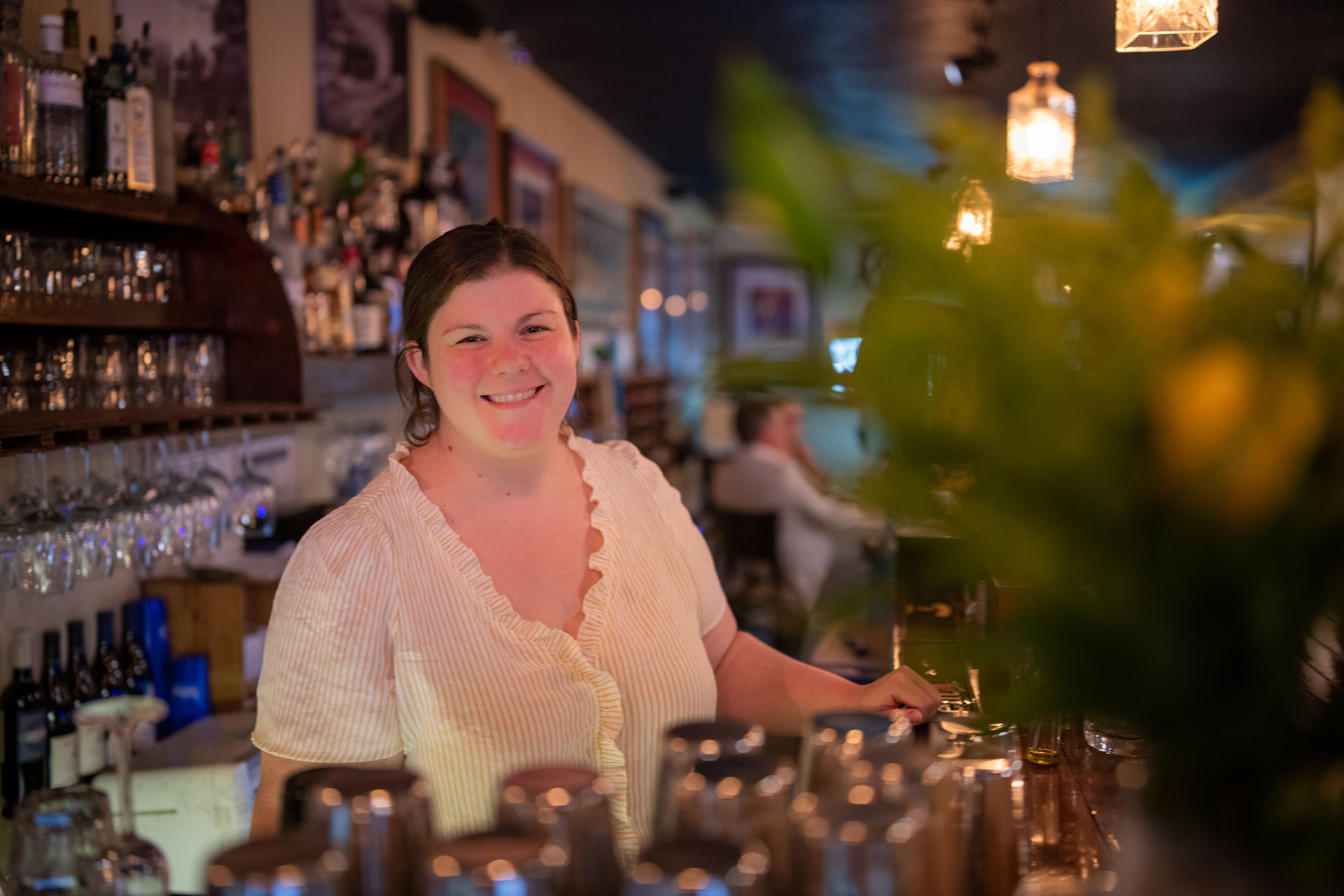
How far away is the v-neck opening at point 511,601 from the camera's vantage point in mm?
1605

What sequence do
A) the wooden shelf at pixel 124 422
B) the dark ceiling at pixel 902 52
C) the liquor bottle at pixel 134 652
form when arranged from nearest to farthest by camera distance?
the wooden shelf at pixel 124 422 < the liquor bottle at pixel 134 652 < the dark ceiling at pixel 902 52

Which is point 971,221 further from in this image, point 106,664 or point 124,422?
point 106,664

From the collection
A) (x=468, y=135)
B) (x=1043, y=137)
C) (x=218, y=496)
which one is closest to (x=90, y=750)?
(x=218, y=496)

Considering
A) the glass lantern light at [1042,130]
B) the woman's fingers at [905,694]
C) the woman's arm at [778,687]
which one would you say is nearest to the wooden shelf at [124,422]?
the woman's arm at [778,687]

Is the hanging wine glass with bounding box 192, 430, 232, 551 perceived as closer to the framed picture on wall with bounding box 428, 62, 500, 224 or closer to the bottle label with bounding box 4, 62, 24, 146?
the bottle label with bounding box 4, 62, 24, 146

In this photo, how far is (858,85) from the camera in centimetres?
615

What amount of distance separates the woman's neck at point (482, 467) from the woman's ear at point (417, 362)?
0.10 m

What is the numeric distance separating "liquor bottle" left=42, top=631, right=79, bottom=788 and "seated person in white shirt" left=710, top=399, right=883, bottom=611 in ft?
12.3

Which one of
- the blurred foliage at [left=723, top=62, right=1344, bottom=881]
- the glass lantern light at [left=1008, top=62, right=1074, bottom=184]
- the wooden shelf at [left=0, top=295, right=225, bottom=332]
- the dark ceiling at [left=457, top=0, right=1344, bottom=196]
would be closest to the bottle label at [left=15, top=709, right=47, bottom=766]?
the wooden shelf at [left=0, top=295, right=225, bottom=332]

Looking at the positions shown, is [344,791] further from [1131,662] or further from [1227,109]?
[1227,109]

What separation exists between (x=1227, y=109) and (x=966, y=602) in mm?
5535

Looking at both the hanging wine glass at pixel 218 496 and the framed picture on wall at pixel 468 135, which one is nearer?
the hanging wine glass at pixel 218 496

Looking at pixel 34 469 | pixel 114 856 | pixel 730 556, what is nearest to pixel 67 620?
pixel 34 469

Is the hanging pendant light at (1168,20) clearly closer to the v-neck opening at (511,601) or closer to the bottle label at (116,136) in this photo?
the v-neck opening at (511,601)
